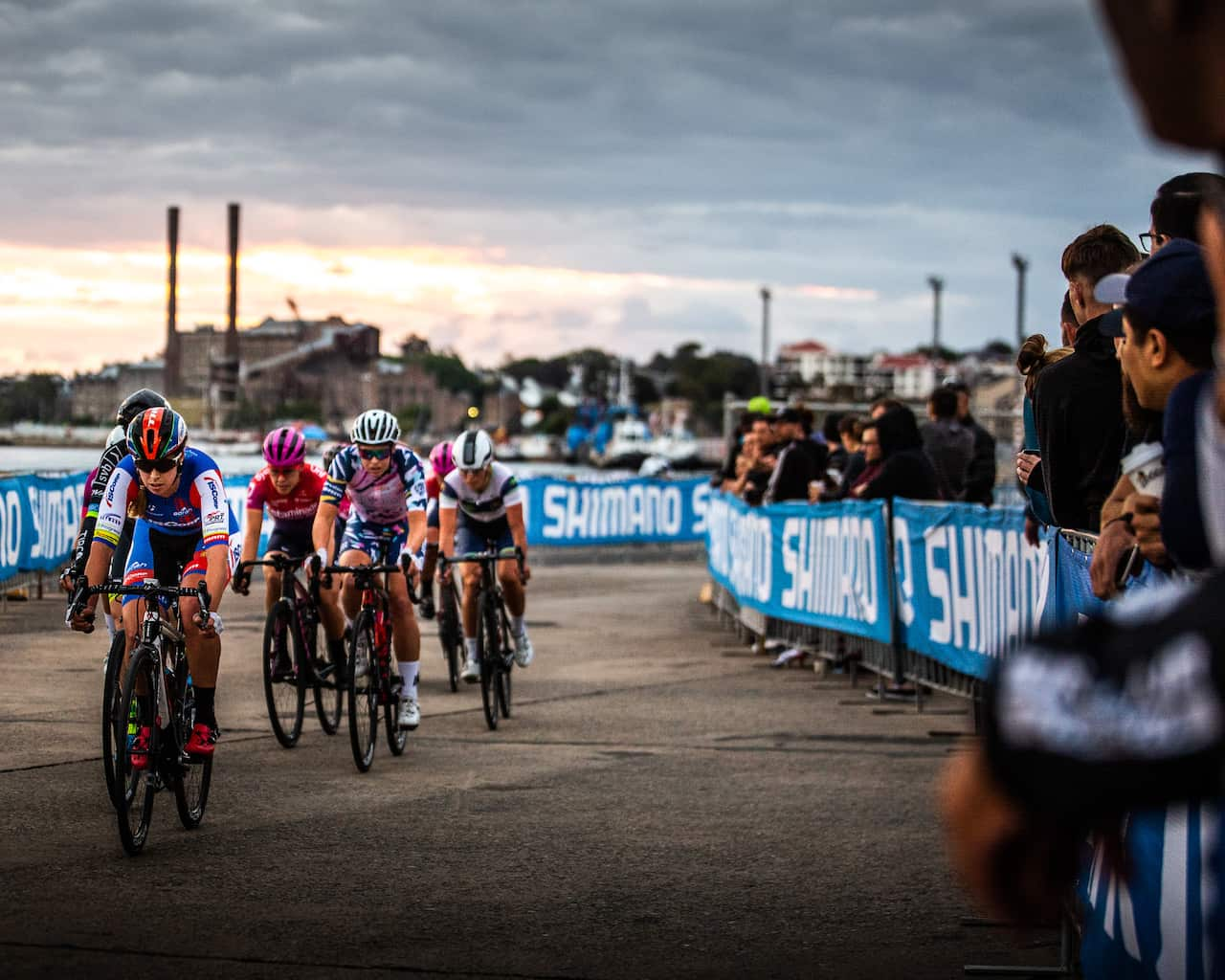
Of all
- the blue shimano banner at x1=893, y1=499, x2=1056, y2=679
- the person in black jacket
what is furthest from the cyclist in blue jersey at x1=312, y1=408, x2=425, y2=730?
the person in black jacket

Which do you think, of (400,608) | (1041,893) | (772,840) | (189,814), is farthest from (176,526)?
(1041,893)

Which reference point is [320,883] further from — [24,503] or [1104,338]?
[24,503]

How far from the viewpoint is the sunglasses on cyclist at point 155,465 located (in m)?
8.26

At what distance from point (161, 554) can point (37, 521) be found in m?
12.8

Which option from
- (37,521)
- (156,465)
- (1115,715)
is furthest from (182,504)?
(37,521)

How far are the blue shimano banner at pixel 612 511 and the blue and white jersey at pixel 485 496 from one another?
60.3ft

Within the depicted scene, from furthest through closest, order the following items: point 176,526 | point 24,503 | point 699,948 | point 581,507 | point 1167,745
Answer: point 581,507
point 24,503
point 176,526
point 699,948
point 1167,745

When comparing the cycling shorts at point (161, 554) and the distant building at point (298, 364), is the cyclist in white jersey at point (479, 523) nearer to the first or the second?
the cycling shorts at point (161, 554)

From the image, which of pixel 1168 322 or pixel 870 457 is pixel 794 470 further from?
pixel 1168 322

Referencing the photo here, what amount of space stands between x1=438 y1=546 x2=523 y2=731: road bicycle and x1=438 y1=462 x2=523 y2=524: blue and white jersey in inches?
17.3

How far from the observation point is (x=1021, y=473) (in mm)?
7270

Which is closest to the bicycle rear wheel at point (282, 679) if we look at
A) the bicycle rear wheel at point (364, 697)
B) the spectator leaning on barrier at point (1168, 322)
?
the bicycle rear wheel at point (364, 697)

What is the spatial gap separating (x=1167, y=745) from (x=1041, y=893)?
23cm

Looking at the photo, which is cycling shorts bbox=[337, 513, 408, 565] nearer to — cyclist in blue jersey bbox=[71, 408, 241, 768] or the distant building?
cyclist in blue jersey bbox=[71, 408, 241, 768]
